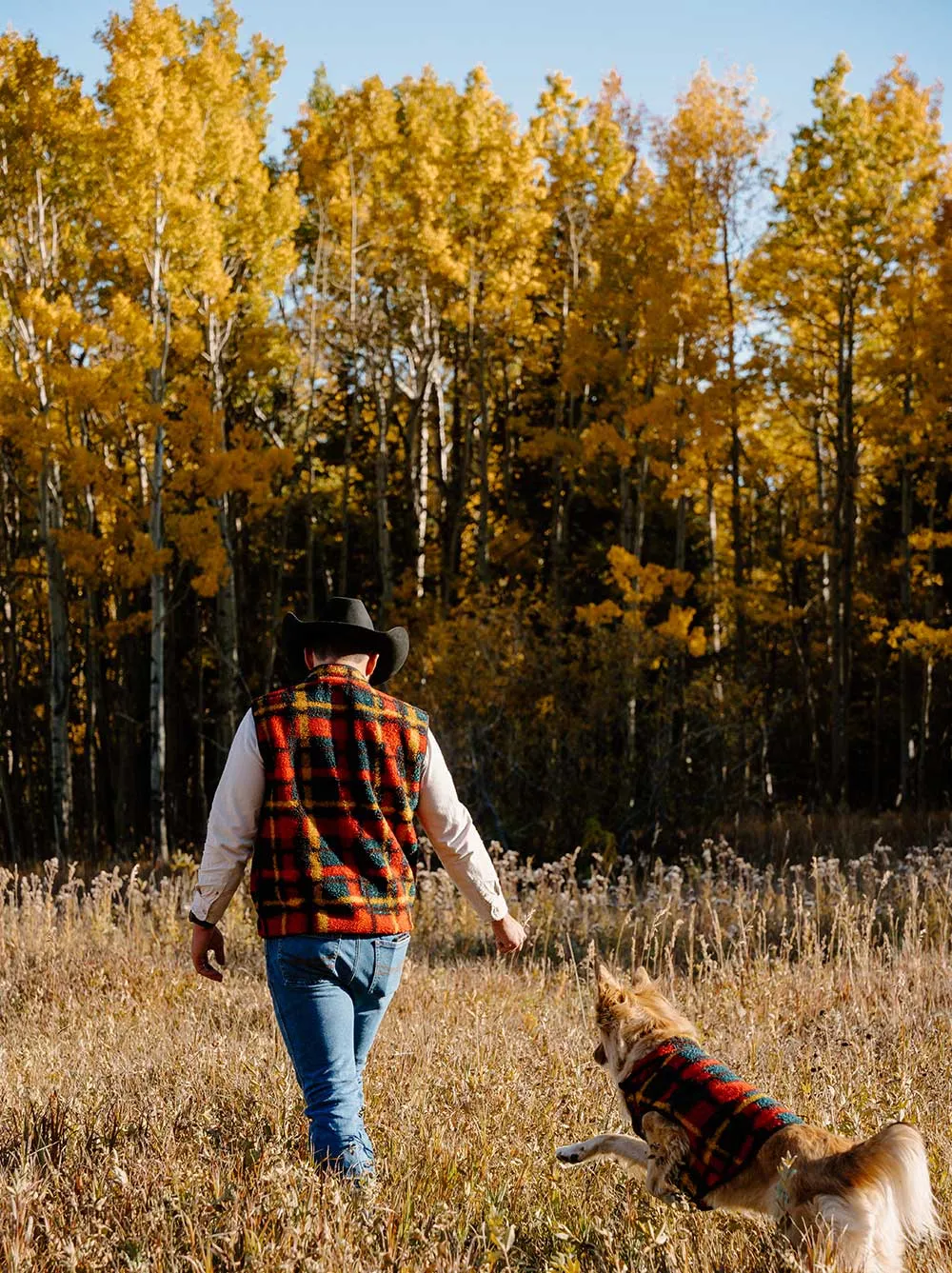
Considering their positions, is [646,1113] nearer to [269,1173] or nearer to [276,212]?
[269,1173]

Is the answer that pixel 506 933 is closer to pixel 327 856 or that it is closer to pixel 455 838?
pixel 455 838

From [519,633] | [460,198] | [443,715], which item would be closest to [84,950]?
[443,715]

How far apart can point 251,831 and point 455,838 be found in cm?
61

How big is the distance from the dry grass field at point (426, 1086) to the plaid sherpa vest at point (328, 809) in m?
0.67

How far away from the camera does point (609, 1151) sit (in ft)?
11.5

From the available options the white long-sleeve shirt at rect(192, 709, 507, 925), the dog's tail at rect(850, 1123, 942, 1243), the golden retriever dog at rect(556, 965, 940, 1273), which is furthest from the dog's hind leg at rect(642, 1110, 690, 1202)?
the white long-sleeve shirt at rect(192, 709, 507, 925)

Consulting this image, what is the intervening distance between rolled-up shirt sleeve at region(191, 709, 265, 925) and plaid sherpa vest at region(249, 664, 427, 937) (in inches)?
1.2

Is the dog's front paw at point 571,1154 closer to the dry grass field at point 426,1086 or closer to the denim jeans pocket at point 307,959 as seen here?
the dry grass field at point 426,1086

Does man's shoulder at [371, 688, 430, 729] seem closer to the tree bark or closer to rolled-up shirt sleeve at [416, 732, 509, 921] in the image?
rolled-up shirt sleeve at [416, 732, 509, 921]

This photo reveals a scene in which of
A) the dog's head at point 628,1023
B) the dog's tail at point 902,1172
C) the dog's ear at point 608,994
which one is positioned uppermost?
the dog's ear at point 608,994

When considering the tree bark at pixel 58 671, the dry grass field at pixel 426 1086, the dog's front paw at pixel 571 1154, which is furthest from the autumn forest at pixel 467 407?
the dog's front paw at pixel 571 1154

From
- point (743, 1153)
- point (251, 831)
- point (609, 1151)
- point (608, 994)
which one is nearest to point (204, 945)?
point (251, 831)

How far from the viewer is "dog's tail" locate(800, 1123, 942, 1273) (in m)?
2.67

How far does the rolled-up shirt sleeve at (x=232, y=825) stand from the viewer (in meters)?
3.30
